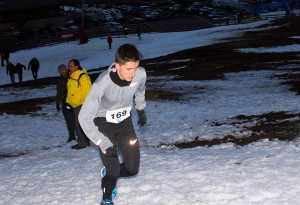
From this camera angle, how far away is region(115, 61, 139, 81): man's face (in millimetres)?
4387

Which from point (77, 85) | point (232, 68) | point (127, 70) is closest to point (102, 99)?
point (127, 70)

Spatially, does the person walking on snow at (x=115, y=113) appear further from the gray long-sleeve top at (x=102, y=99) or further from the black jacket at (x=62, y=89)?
the black jacket at (x=62, y=89)

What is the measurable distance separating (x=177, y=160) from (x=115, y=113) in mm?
2655

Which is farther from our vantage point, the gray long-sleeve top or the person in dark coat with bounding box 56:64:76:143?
the person in dark coat with bounding box 56:64:76:143

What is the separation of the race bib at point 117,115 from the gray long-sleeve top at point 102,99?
0.04m

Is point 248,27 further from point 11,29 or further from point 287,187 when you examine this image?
point 287,187

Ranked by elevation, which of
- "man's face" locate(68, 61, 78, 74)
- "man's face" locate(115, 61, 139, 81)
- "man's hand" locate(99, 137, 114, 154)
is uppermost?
"man's face" locate(115, 61, 139, 81)

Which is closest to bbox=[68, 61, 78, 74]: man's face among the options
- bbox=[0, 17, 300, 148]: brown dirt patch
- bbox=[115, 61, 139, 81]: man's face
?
bbox=[0, 17, 300, 148]: brown dirt patch

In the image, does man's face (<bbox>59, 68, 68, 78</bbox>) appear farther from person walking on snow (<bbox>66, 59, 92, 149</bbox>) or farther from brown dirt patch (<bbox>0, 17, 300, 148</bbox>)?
brown dirt patch (<bbox>0, 17, 300, 148</bbox>)

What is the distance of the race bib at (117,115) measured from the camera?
4789 mm

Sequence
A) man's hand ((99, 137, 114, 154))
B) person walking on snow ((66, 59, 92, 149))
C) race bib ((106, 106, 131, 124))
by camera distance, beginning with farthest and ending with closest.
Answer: person walking on snow ((66, 59, 92, 149))
race bib ((106, 106, 131, 124))
man's hand ((99, 137, 114, 154))

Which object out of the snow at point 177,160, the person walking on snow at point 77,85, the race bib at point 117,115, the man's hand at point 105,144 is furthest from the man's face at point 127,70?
the person walking on snow at point 77,85

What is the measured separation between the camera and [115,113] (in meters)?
4.80

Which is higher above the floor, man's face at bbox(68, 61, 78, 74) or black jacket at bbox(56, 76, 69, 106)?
man's face at bbox(68, 61, 78, 74)
